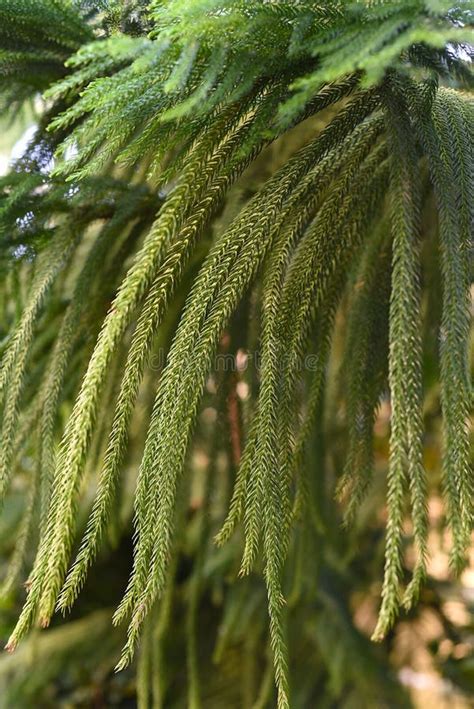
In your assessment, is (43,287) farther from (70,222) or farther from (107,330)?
(107,330)

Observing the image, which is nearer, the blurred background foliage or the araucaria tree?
the araucaria tree

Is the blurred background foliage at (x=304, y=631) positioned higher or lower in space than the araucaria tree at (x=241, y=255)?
lower

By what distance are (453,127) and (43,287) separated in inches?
14.5

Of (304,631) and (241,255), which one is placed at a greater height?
(241,255)

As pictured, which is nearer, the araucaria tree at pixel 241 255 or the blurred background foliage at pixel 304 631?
the araucaria tree at pixel 241 255

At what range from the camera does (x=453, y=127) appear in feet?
1.74

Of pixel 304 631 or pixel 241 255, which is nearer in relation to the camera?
pixel 241 255

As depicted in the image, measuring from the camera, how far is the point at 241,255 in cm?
47

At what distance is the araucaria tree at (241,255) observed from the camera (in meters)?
→ 0.42

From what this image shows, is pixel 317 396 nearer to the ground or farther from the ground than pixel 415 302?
nearer to the ground

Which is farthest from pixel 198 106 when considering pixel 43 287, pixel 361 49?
pixel 43 287

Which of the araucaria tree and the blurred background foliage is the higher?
the araucaria tree

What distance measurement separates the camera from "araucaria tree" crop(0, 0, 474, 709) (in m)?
0.42

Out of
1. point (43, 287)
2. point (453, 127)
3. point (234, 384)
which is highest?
point (453, 127)
